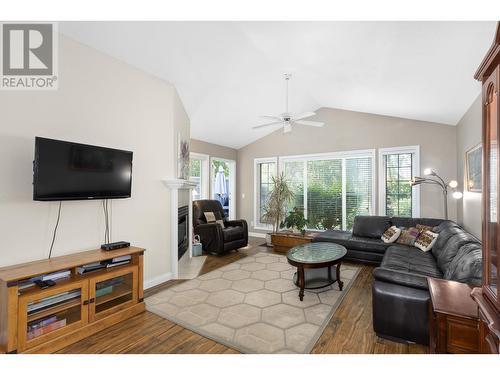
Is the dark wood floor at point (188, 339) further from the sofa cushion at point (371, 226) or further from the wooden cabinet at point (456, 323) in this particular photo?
the sofa cushion at point (371, 226)

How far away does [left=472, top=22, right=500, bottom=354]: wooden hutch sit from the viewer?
1112 millimetres

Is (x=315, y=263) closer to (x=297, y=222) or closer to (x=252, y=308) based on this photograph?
(x=252, y=308)

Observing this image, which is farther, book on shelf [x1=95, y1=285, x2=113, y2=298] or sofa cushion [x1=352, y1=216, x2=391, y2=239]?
sofa cushion [x1=352, y1=216, x2=391, y2=239]

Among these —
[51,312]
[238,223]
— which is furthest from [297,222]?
[51,312]

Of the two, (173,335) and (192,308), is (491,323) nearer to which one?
(173,335)

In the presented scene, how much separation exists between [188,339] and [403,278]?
1.90 m

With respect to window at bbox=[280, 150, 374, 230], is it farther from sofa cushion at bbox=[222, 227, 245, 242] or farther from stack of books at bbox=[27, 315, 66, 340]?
stack of books at bbox=[27, 315, 66, 340]

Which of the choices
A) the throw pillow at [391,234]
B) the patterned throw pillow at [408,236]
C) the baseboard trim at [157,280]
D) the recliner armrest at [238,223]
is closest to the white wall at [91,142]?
the baseboard trim at [157,280]

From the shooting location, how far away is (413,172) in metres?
4.83

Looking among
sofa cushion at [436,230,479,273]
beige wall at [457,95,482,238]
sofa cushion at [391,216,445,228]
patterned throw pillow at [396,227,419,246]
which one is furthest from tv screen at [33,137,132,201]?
sofa cushion at [391,216,445,228]

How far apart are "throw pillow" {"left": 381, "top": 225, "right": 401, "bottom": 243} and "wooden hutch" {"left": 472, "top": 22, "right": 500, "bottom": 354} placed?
293cm

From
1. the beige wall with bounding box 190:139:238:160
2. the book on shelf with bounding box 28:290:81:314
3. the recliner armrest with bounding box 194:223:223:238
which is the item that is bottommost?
the book on shelf with bounding box 28:290:81:314

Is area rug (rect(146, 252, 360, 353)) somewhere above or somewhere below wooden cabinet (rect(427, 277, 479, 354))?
below
